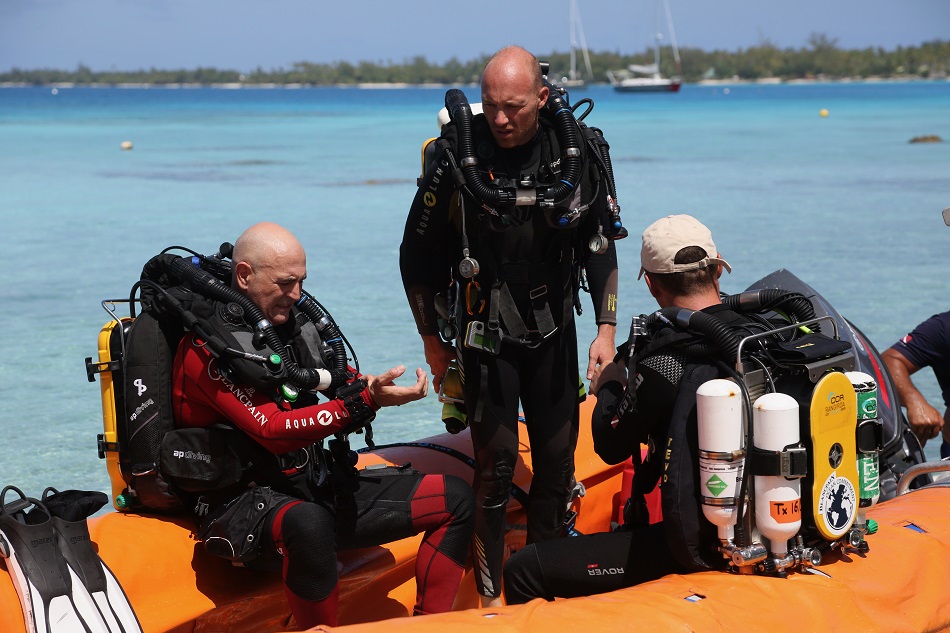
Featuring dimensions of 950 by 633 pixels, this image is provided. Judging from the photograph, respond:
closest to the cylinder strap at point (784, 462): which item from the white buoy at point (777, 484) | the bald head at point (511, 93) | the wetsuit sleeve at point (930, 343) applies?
the white buoy at point (777, 484)

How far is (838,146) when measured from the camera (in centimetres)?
2270

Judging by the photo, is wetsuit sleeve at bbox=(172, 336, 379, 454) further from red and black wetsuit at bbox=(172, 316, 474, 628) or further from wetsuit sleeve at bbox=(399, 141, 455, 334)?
wetsuit sleeve at bbox=(399, 141, 455, 334)

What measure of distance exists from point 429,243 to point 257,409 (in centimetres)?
74

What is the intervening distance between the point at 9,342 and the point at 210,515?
522cm

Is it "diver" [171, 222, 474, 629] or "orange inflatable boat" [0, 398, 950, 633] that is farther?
"diver" [171, 222, 474, 629]

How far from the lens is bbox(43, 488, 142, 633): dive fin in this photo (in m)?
2.34

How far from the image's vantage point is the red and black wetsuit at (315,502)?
8.29ft

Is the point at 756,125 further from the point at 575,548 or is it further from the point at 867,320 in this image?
the point at 575,548

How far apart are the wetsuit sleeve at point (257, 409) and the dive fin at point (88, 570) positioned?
362mm

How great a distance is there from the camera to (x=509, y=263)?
2.99 m

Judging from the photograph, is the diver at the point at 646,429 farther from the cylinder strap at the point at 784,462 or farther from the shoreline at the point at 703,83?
the shoreline at the point at 703,83

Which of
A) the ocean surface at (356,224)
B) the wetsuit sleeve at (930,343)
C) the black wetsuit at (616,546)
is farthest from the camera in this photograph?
the ocean surface at (356,224)

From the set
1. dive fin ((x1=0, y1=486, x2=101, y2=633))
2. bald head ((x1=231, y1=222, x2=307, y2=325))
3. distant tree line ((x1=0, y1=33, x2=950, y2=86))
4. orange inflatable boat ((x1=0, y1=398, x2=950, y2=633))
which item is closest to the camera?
orange inflatable boat ((x1=0, y1=398, x2=950, y2=633))

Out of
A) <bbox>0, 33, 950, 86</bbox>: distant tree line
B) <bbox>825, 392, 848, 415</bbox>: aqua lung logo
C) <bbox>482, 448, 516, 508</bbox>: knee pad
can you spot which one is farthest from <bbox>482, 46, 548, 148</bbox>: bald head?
<bbox>0, 33, 950, 86</bbox>: distant tree line
